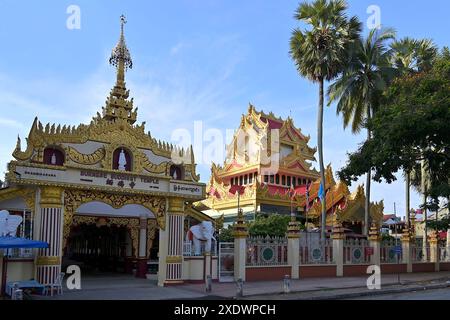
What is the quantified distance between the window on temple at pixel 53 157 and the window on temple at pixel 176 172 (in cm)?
441

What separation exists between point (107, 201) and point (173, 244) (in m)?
3.22

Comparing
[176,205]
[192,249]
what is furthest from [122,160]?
[192,249]

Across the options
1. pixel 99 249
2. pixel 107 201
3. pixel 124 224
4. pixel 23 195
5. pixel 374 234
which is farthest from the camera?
pixel 99 249

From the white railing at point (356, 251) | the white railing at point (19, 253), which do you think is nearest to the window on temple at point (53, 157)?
the white railing at point (19, 253)

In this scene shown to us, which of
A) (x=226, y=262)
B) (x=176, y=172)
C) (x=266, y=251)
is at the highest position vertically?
(x=176, y=172)

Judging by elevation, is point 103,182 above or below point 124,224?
above

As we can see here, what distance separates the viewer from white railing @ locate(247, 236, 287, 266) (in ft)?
72.1

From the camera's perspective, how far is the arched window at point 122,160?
1836 centimetres

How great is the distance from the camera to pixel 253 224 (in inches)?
1299

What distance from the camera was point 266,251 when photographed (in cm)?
2258

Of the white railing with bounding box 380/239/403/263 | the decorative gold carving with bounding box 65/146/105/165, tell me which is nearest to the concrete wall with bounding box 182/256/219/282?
the decorative gold carving with bounding box 65/146/105/165

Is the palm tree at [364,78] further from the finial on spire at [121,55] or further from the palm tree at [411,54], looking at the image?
the finial on spire at [121,55]

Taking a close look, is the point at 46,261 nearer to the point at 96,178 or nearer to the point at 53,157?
the point at 96,178
